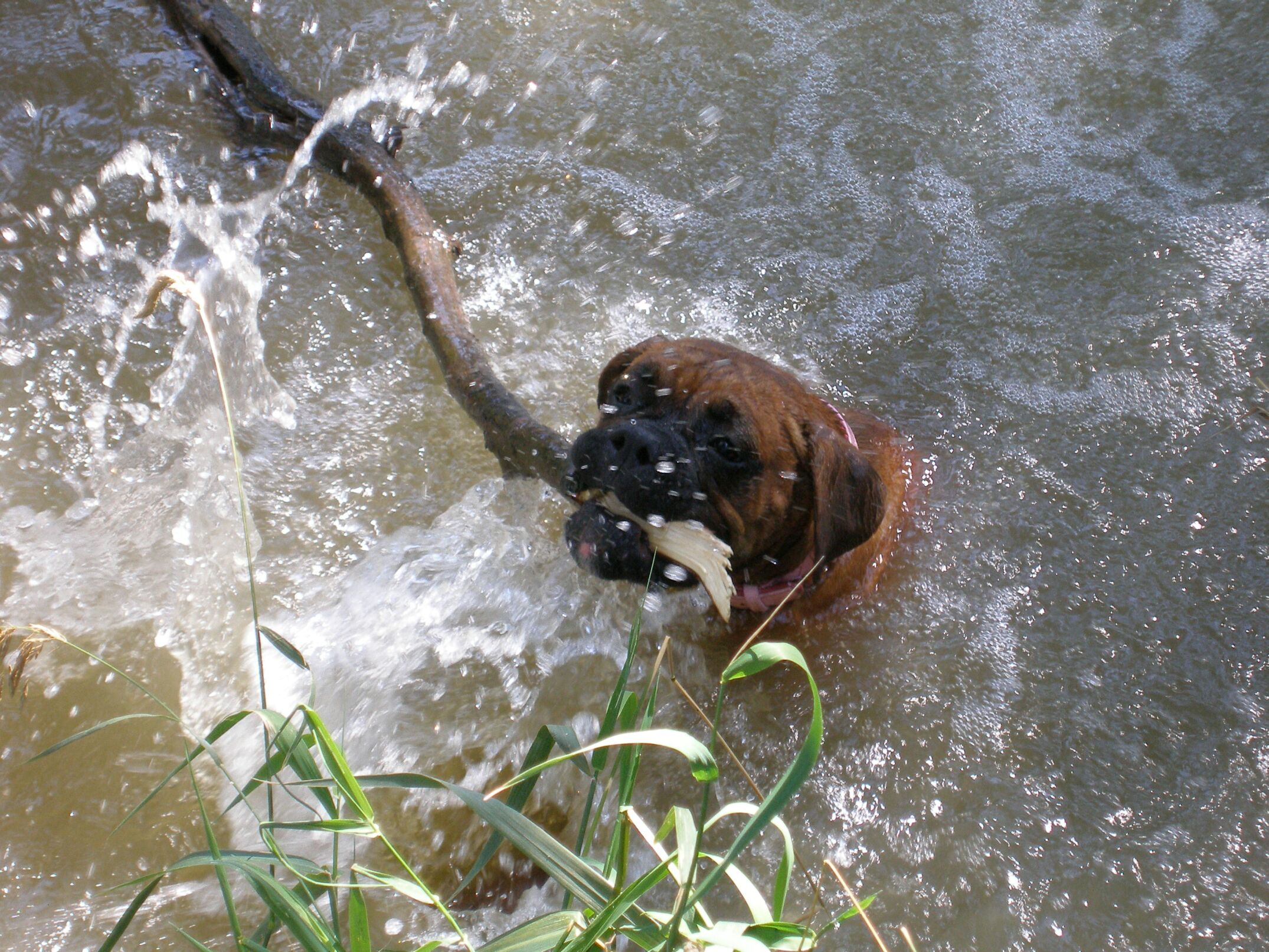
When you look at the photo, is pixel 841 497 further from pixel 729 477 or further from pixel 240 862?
pixel 240 862

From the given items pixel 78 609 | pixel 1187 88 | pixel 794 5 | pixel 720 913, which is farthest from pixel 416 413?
pixel 1187 88

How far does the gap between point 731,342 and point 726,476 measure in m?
1.40

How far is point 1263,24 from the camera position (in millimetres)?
4855

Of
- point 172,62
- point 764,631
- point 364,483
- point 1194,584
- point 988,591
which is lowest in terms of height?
point 1194,584

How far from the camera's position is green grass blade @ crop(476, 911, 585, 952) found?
1356 millimetres

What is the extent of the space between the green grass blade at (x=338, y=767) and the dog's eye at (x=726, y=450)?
1.30 metres

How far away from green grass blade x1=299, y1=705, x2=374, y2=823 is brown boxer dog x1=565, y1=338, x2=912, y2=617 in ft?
3.59

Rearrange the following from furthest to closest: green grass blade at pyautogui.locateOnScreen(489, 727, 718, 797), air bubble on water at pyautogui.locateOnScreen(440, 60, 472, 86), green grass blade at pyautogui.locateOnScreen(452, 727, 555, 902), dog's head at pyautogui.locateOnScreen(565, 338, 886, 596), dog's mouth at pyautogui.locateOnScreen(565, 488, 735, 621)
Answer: air bubble on water at pyautogui.locateOnScreen(440, 60, 472, 86) < dog's head at pyautogui.locateOnScreen(565, 338, 886, 596) < dog's mouth at pyautogui.locateOnScreen(565, 488, 735, 621) < green grass blade at pyautogui.locateOnScreen(452, 727, 555, 902) < green grass blade at pyautogui.locateOnScreen(489, 727, 718, 797)

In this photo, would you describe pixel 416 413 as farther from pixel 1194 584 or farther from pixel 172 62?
pixel 1194 584

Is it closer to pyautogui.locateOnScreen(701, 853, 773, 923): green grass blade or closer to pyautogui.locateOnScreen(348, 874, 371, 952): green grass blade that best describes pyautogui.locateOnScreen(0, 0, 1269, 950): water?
pyautogui.locateOnScreen(348, 874, 371, 952): green grass blade

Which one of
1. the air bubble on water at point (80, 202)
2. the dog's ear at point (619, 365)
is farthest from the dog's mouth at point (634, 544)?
the air bubble on water at point (80, 202)

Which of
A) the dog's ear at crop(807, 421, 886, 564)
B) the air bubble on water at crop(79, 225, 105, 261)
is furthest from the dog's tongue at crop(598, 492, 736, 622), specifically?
the air bubble on water at crop(79, 225, 105, 261)

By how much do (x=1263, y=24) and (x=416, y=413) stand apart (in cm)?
475

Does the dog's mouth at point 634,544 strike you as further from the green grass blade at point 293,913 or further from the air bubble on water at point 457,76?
the air bubble on water at point 457,76
